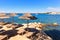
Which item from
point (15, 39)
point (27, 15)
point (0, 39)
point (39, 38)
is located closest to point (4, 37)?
point (0, 39)

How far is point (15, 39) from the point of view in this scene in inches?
387

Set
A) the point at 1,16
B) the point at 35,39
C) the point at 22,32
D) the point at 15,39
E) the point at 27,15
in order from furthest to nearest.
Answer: the point at 1,16, the point at 27,15, the point at 22,32, the point at 35,39, the point at 15,39

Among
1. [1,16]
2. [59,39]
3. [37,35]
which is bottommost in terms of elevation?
[59,39]

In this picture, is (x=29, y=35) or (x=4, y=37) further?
(x=29, y=35)

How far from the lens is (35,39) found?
11977 mm

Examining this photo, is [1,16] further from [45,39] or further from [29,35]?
[45,39]

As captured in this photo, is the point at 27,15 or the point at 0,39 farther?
the point at 27,15

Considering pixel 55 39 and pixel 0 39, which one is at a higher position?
pixel 0 39

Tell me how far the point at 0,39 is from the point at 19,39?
1505 millimetres

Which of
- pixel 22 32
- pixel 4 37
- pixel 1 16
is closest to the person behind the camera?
pixel 4 37

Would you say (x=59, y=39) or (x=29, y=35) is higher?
(x=29, y=35)

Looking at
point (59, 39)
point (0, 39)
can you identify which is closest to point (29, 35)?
point (0, 39)

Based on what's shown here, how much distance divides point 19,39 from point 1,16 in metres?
6.29

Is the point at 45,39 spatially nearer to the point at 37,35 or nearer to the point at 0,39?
the point at 37,35
